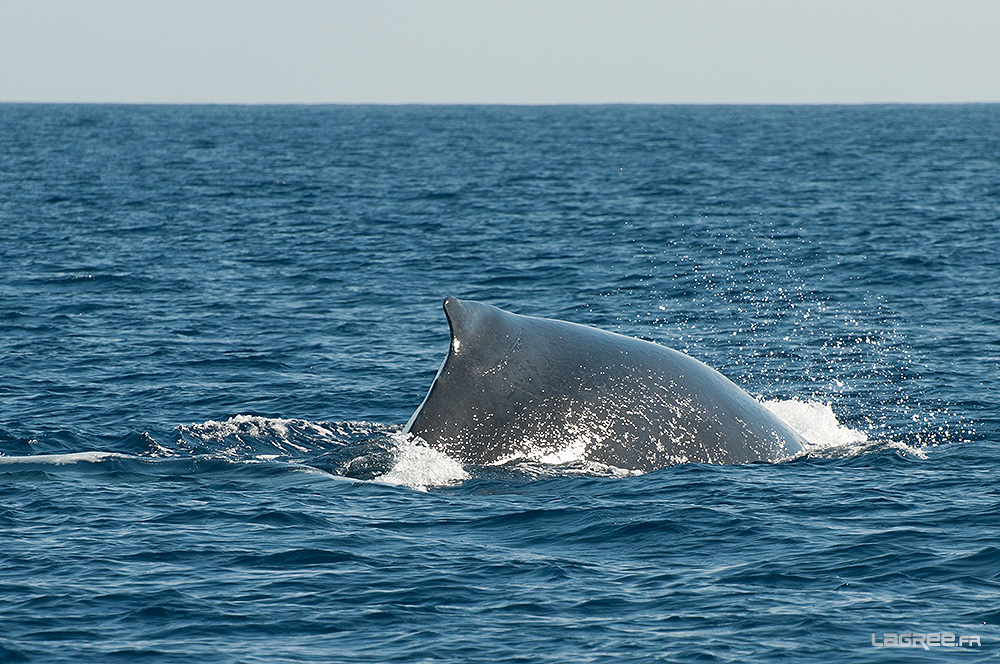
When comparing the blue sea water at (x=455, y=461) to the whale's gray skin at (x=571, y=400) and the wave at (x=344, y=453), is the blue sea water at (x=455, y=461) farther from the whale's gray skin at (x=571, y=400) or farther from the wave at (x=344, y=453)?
the whale's gray skin at (x=571, y=400)

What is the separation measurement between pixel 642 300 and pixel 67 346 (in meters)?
12.1

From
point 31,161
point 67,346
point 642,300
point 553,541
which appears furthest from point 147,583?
point 31,161

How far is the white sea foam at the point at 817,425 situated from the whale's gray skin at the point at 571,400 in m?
2.86

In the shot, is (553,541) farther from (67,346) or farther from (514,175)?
(514,175)

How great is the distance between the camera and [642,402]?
40.1 ft

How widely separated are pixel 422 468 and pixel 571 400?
1719mm

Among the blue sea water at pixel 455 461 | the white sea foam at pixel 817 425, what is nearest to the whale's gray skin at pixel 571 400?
the blue sea water at pixel 455 461

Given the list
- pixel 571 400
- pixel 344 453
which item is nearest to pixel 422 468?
pixel 571 400

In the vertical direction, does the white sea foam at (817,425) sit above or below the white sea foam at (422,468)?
below

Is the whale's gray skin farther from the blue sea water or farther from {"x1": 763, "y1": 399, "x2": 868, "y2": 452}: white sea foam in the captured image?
{"x1": 763, "y1": 399, "x2": 868, "y2": 452}: white sea foam

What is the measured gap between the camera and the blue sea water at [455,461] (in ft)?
33.7

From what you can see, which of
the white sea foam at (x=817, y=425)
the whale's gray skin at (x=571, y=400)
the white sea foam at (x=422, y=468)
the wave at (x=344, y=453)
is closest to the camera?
the whale's gray skin at (x=571, y=400)

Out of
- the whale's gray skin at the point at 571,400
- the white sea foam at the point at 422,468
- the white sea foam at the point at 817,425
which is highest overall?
the whale's gray skin at the point at 571,400

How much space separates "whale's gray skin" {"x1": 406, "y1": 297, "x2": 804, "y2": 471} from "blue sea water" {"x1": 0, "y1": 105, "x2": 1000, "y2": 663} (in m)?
0.35
